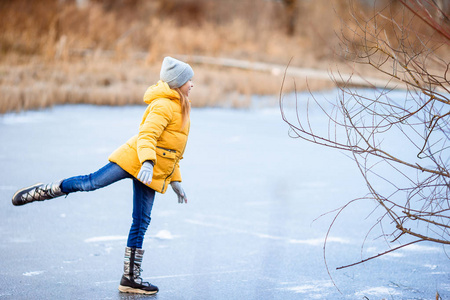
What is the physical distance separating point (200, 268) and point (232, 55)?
20427mm

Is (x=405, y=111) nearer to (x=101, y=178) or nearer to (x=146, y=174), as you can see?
(x=146, y=174)

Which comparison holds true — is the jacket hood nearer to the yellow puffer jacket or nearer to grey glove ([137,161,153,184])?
the yellow puffer jacket

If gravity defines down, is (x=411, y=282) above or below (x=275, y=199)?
below

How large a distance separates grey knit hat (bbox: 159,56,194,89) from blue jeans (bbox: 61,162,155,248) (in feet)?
2.03

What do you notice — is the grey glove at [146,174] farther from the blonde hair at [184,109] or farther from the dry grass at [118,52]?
the dry grass at [118,52]

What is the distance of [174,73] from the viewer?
11.9ft

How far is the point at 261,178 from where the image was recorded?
275 inches

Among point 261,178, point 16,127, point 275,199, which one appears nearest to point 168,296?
point 275,199

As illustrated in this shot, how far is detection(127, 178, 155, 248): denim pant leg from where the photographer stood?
3.60 m

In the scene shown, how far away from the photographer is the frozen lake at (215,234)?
3.77m

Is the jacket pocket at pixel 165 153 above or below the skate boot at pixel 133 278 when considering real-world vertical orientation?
above

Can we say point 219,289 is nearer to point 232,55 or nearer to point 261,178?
point 261,178

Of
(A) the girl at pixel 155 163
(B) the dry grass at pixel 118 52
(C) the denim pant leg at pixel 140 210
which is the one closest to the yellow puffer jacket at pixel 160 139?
(A) the girl at pixel 155 163

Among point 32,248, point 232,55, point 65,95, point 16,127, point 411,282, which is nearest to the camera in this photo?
point 411,282
